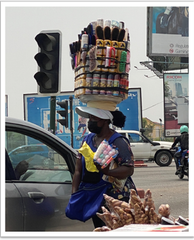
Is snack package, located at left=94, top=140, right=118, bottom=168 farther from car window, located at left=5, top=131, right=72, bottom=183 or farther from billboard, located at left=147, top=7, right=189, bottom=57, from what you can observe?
billboard, located at left=147, top=7, right=189, bottom=57

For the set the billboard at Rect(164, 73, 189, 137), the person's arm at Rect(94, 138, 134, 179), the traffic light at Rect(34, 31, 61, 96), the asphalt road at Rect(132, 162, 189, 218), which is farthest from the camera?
the billboard at Rect(164, 73, 189, 137)

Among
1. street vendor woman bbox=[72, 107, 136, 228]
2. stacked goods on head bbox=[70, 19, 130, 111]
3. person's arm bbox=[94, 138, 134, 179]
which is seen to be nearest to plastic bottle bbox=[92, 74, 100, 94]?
stacked goods on head bbox=[70, 19, 130, 111]

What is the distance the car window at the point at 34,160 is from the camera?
3.82 m

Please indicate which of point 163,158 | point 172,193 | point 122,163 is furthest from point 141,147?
point 122,163

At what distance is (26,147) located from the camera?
393 centimetres

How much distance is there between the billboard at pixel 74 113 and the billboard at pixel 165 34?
738 centimetres

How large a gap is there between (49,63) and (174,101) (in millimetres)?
23621

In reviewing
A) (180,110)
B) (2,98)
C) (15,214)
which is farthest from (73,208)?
(180,110)

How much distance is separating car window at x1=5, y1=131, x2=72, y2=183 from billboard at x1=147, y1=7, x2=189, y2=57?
1031 inches

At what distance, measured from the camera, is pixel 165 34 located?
30.2m

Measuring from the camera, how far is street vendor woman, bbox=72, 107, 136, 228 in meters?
3.46

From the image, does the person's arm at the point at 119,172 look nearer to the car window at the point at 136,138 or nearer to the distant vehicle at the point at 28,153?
the distant vehicle at the point at 28,153

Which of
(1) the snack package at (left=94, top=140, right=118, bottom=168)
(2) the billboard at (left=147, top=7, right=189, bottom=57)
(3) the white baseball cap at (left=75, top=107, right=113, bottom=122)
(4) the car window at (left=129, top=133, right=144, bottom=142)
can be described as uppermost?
(2) the billboard at (left=147, top=7, right=189, bottom=57)

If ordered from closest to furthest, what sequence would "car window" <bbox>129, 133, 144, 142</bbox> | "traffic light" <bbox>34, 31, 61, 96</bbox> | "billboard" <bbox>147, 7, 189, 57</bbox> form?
"traffic light" <bbox>34, 31, 61, 96</bbox> → "car window" <bbox>129, 133, 144, 142</bbox> → "billboard" <bbox>147, 7, 189, 57</bbox>
